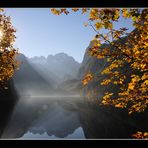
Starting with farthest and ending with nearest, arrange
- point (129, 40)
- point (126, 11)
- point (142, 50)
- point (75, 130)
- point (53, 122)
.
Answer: point (53, 122), point (75, 130), point (129, 40), point (142, 50), point (126, 11)

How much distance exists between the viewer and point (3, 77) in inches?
831

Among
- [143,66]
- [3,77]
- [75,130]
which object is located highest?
[143,66]

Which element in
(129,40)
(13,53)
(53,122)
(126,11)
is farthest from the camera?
(53,122)

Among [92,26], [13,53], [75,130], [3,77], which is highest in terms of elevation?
[92,26]

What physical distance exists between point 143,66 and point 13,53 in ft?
43.0
